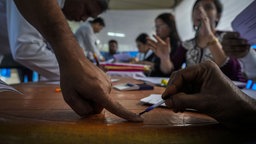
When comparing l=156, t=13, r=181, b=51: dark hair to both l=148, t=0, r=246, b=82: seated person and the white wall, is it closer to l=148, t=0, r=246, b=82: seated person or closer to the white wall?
l=148, t=0, r=246, b=82: seated person

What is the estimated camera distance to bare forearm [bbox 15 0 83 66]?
36cm

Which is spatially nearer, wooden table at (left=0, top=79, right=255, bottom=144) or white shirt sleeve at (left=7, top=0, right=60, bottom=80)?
wooden table at (left=0, top=79, right=255, bottom=144)

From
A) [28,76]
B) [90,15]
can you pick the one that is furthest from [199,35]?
[28,76]

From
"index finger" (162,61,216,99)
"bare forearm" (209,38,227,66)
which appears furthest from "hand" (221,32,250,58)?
"index finger" (162,61,216,99)

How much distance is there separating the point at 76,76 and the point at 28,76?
2246mm

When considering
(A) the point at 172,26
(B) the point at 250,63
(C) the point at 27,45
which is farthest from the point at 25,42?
(A) the point at 172,26

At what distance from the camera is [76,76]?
1.12ft

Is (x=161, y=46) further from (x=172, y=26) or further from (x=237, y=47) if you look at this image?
(x=172, y=26)

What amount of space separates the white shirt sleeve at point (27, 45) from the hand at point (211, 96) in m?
0.90

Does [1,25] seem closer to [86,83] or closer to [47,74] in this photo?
[47,74]

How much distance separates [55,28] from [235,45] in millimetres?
829

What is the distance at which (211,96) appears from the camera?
0.33m

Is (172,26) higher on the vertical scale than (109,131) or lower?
higher

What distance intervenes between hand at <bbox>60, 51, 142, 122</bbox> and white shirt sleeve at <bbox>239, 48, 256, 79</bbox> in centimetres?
92
